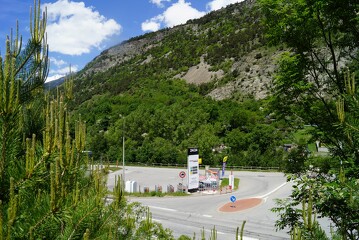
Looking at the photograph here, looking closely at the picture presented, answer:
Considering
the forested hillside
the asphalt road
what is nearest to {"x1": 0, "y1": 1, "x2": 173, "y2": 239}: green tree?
the forested hillside

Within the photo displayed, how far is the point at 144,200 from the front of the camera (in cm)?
2956

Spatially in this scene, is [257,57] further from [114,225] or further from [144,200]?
[114,225]

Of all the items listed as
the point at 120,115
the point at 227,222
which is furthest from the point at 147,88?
the point at 227,222

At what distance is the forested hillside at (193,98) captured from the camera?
5412cm

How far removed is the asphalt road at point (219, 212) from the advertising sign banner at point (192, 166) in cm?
114

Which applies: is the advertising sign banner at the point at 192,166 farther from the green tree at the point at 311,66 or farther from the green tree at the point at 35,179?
the green tree at the point at 35,179

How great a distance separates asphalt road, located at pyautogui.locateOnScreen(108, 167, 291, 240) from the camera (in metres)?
20.0

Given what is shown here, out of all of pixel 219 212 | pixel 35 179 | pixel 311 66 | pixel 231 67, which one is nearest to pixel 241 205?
pixel 219 212

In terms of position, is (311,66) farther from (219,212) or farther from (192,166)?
(192,166)

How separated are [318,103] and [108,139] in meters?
59.4

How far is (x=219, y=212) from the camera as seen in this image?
24.7 m

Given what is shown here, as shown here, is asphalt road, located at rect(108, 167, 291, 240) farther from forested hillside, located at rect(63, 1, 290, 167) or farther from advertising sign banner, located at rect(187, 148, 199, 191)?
forested hillside, located at rect(63, 1, 290, 167)

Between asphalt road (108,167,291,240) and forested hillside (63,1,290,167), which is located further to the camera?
forested hillside (63,1,290,167)

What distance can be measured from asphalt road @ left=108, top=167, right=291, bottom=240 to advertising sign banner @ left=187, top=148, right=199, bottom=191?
1137 millimetres
